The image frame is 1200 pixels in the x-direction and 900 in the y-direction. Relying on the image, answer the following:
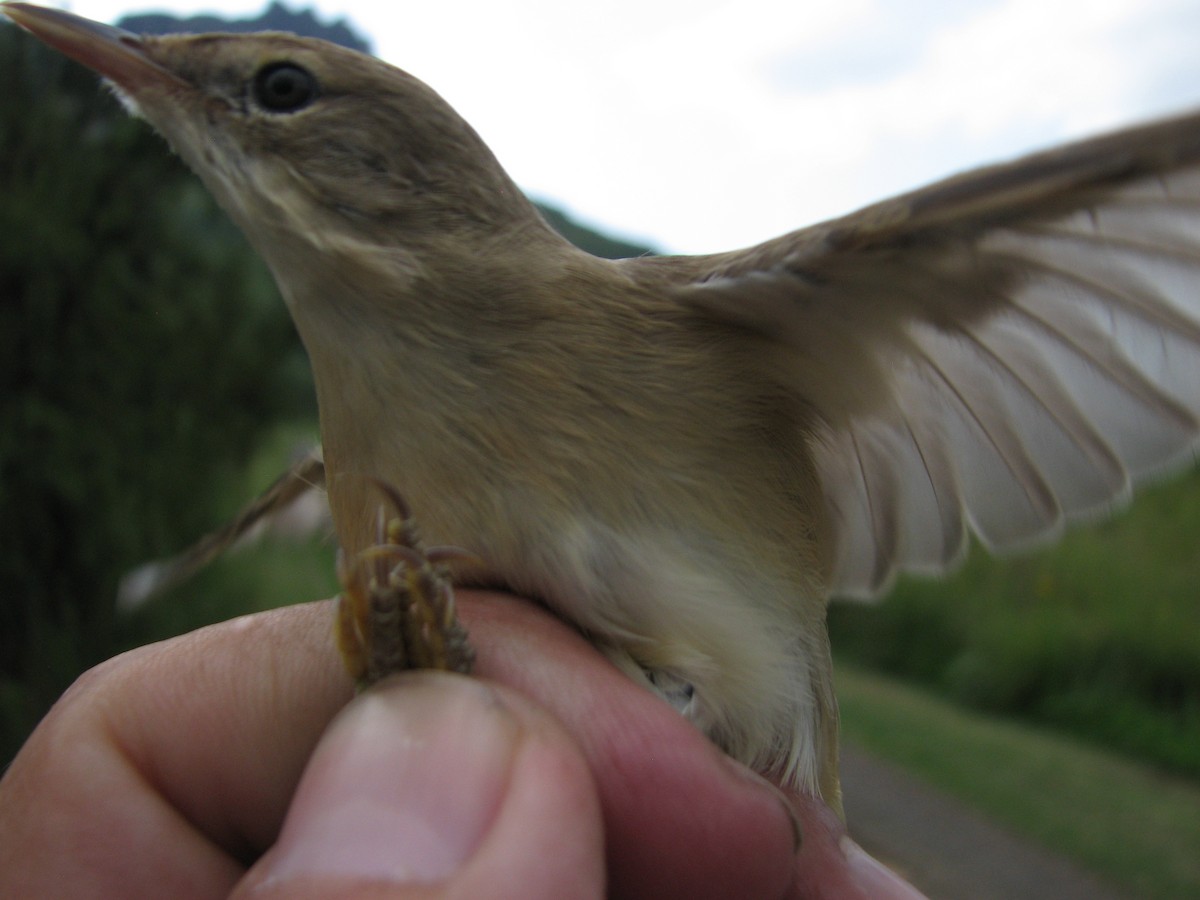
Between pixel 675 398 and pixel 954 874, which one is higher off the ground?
pixel 675 398

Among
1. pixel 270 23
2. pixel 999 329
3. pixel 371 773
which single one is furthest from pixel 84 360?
pixel 999 329

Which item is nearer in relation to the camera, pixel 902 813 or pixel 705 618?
pixel 705 618

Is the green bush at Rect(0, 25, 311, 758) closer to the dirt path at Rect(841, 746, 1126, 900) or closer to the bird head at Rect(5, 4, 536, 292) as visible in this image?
the bird head at Rect(5, 4, 536, 292)

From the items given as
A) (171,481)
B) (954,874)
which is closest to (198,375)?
(171,481)

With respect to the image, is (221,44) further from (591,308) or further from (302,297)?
(591,308)

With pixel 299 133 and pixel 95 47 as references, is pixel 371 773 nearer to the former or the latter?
pixel 299 133

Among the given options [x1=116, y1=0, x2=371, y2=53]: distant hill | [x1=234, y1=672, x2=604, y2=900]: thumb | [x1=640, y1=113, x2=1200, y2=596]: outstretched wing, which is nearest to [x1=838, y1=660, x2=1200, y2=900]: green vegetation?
[x1=640, y1=113, x2=1200, y2=596]: outstretched wing
